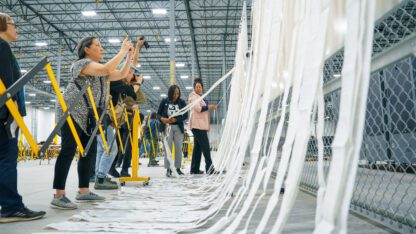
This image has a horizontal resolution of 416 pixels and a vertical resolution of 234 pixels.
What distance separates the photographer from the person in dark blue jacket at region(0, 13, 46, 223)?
5.43 ft

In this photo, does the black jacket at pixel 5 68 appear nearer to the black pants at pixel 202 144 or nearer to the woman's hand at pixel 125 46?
the woman's hand at pixel 125 46

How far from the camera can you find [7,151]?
1.69 m

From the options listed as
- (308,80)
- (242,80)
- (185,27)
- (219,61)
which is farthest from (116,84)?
(219,61)

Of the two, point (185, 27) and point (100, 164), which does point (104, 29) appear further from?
point (100, 164)

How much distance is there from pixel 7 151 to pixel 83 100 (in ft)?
1.96

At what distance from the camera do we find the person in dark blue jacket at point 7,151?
5.43 feet

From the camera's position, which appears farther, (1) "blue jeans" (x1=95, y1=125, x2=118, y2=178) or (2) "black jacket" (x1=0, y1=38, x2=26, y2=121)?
(1) "blue jeans" (x1=95, y1=125, x2=118, y2=178)

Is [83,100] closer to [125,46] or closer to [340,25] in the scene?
[125,46]

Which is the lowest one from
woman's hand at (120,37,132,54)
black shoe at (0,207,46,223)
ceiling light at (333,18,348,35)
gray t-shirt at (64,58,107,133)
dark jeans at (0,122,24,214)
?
black shoe at (0,207,46,223)

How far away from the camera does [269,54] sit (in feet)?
4.17

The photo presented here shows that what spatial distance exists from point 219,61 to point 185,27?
4.98 metres

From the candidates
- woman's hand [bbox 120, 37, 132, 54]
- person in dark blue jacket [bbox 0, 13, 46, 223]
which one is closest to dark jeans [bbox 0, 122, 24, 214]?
person in dark blue jacket [bbox 0, 13, 46, 223]

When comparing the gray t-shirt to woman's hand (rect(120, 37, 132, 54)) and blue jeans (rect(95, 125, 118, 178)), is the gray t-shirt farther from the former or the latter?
blue jeans (rect(95, 125, 118, 178))

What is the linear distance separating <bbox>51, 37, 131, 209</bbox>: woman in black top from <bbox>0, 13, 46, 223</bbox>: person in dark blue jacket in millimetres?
299
